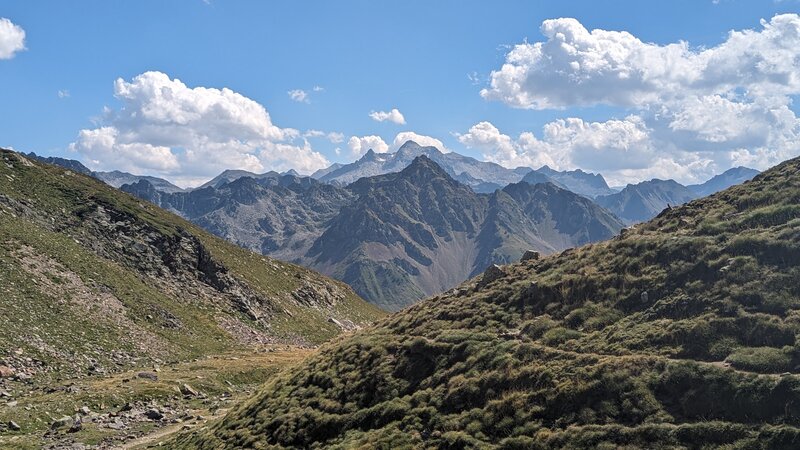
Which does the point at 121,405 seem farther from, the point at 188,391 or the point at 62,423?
the point at 188,391

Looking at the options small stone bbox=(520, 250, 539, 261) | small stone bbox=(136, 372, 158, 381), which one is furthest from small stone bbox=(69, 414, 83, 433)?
small stone bbox=(520, 250, 539, 261)

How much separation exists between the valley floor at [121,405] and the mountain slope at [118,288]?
224 inches

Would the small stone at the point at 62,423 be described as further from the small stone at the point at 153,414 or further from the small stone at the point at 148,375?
the small stone at the point at 148,375

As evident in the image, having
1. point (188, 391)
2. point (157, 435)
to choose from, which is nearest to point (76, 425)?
point (157, 435)

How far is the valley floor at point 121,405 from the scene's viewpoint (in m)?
31.8

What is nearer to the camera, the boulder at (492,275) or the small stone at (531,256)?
the boulder at (492,275)

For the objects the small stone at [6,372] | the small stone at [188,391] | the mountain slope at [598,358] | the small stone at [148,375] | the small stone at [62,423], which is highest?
the mountain slope at [598,358]

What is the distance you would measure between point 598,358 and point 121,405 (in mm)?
36282

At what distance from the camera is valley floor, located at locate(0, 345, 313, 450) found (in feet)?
104

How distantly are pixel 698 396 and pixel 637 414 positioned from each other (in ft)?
7.58

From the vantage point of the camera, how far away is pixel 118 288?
231 feet

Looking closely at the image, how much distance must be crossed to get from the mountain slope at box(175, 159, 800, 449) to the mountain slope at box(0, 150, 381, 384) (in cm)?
3130

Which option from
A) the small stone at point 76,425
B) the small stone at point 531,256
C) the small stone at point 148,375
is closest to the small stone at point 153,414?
the small stone at point 76,425

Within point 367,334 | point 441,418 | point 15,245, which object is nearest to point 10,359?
point 15,245
